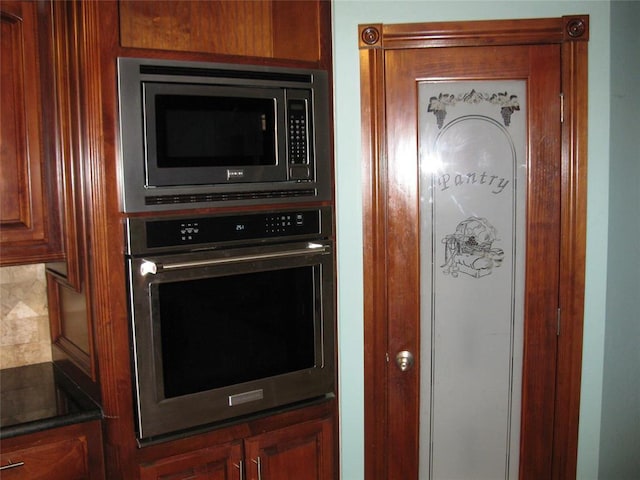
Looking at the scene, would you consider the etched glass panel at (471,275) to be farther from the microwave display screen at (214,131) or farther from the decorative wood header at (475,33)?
the microwave display screen at (214,131)

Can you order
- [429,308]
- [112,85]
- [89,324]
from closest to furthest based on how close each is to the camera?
[112,85]
[89,324]
[429,308]

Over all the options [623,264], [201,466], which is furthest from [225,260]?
[623,264]

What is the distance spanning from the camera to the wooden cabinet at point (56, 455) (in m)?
1.66

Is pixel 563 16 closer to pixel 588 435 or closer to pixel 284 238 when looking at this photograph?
pixel 284 238

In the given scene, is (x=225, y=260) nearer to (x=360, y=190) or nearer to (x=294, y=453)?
(x=360, y=190)

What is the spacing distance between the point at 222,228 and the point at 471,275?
883 millimetres

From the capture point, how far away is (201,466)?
1.87m

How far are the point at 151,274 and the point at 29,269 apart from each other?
71cm

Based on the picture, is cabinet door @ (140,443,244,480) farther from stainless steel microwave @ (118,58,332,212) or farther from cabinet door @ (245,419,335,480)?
stainless steel microwave @ (118,58,332,212)

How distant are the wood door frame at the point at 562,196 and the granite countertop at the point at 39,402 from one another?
0.95 m

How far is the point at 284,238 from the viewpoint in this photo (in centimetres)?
196

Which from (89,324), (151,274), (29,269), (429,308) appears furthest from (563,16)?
(29,269)

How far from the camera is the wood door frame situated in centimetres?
200

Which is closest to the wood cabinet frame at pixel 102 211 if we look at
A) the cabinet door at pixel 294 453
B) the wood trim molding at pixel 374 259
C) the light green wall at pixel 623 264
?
the cabinet door at pixel 294 453
